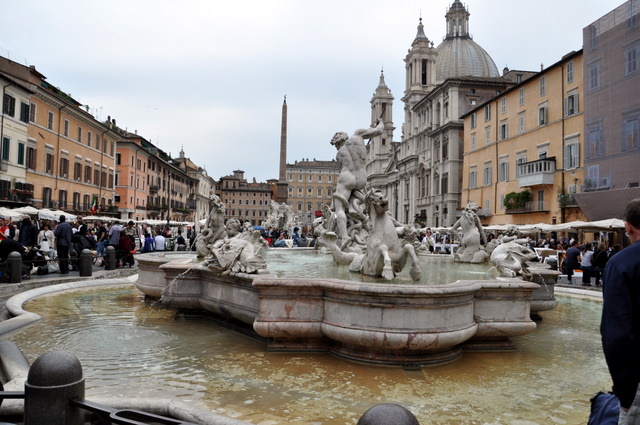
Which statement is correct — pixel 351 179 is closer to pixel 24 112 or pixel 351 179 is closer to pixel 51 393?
pixel 51 393

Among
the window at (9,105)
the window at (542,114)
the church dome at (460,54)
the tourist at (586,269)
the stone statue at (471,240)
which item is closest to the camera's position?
the stone statue at (471,240)

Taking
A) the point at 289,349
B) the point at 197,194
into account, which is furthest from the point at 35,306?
the point at 197,194

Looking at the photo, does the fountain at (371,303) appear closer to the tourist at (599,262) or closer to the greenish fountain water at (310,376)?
the greenish fountain water at (310,376)

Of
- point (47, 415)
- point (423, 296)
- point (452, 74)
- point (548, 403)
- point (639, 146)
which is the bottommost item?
point (548, 403)

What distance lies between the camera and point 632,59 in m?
23.5

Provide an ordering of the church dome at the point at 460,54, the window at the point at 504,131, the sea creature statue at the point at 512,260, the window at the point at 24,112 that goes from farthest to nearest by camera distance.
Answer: the church dome at the point at 460,54 → the window at the point at 504,131 → the window at the point at 24,112 → the sea creature statue at the point at 512,260

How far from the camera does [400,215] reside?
7319 centimetres

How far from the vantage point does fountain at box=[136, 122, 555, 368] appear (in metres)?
4.84

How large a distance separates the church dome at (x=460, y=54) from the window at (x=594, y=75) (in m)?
39.6

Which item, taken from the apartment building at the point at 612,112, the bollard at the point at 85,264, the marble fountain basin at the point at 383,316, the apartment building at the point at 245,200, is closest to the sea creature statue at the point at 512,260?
the marble fountain basin at the point at 383,316

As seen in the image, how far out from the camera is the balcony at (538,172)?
114 ft

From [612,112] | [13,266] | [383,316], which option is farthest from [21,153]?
[612,112]

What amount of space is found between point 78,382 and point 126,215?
48878 mm

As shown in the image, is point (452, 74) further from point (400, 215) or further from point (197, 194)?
point (197, 194)
